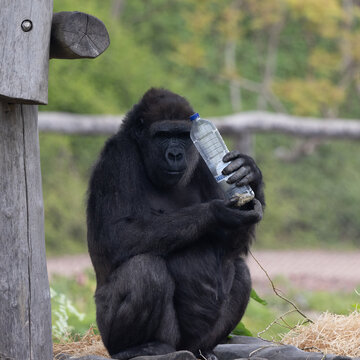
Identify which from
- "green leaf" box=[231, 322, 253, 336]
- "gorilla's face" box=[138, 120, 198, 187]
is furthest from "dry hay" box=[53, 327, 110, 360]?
"gorilla's face" box=[138, 120, 198, 187]

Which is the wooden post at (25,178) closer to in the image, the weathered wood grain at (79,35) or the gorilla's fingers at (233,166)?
the weathered wood grain at (79,35)

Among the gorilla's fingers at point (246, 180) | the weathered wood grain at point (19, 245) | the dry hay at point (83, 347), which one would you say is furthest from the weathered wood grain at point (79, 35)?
the dry hay at point (83, 347)

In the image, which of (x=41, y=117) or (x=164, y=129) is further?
(x=41, y=117)

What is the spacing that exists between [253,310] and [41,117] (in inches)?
165

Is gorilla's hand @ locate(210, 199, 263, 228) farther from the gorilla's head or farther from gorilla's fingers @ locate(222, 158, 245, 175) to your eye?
the gorilla's head

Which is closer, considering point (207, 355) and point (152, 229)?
point (152, 229)

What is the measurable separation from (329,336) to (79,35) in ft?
8.17

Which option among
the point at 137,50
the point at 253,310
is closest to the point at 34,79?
the point at 253,310

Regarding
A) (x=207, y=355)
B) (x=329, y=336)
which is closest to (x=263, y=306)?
(x=329, y=336)

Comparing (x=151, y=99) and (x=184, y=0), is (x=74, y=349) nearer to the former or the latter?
(x=151, y=99)

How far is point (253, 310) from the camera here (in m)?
8.63

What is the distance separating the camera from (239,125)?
36.7ft

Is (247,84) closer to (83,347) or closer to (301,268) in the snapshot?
(301,268)

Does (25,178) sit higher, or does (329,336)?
(25,178)
